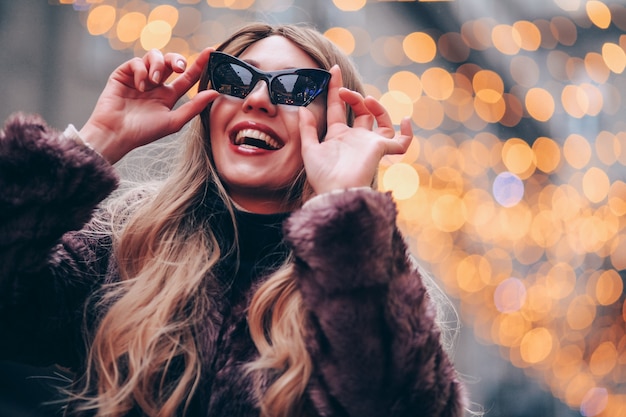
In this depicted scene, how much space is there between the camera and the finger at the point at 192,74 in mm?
1853

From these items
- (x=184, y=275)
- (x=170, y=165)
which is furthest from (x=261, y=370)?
(x=170, y=165)

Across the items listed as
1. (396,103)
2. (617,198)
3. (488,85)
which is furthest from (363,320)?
(617,198)

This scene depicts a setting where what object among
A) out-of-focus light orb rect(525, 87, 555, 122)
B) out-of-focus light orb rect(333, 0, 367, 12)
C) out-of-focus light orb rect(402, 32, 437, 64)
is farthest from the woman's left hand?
out-of-focus light orb rect(525, 87, 555, 122)

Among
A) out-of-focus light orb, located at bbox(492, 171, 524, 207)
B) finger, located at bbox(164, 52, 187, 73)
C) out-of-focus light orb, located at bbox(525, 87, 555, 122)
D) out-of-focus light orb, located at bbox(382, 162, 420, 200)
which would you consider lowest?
out-of-focus light orb, located at bbox(492, 171, 524, 207)

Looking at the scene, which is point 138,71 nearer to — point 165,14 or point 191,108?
point 191,108

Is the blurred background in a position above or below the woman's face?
below

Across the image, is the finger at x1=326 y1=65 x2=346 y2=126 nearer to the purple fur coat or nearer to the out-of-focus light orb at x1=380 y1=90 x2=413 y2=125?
the purple fur coat

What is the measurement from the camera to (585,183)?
596 centimetres

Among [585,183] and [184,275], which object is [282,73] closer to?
[184,275]

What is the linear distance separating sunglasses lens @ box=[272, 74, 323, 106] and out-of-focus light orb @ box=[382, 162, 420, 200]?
11.8ft

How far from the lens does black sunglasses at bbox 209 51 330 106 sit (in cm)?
182

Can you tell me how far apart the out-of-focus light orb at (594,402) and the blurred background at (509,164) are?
0.04ft

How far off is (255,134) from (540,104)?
4.53m

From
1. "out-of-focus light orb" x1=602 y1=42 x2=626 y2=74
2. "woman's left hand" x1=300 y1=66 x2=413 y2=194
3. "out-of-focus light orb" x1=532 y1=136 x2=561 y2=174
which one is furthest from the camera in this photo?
"out-of-focus light orb" x1=532 y1=136 x2=561 y2=174
